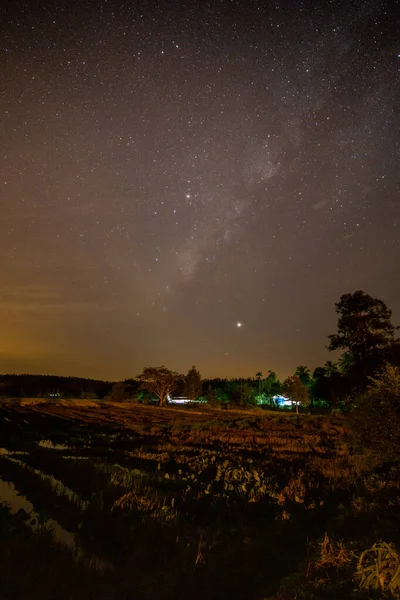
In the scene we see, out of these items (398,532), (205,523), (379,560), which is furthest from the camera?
(205,523)

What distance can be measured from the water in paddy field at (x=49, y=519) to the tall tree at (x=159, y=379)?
91.7m

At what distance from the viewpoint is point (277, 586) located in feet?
25.0

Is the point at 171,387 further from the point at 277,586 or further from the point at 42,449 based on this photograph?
the point at 277,586

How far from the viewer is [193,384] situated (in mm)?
122625

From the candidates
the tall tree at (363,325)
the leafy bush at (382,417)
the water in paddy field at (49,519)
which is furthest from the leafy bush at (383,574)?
the tall tree at (363,325)

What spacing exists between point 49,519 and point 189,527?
354cm

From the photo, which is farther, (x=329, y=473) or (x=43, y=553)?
(x=329, y=473)

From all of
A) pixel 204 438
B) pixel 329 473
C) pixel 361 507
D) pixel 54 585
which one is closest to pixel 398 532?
pixel 361 507

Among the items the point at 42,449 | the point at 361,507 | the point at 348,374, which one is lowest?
the point at 42,449

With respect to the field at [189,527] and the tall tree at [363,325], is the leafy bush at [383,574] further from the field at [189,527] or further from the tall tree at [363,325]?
the tall tree at [363,325]

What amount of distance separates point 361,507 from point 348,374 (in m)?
28.5

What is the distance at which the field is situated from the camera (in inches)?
290

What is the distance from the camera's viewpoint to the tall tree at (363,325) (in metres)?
39.5

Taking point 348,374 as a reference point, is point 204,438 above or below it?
below
